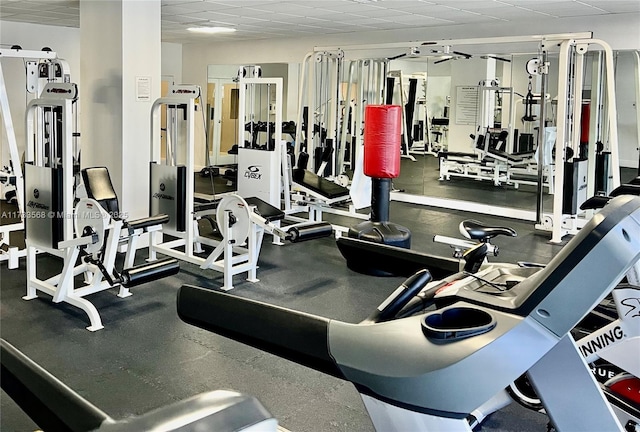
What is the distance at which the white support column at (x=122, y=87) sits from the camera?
505 cm

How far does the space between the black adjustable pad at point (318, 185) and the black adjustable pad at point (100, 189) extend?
2.13 metres

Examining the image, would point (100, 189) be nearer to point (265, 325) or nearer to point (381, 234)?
point (381, 234)

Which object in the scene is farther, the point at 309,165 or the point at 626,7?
the point at 309,165

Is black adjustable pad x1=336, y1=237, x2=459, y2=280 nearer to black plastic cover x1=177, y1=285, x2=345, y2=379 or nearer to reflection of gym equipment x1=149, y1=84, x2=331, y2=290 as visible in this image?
black plastic cover x1=177, y1=285, x2=345, y2=379

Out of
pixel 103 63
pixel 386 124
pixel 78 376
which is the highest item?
pixel 103 63

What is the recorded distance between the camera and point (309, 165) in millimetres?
7207

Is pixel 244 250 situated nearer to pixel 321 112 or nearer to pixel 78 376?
pixel 78 376

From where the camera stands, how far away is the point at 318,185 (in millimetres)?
5855

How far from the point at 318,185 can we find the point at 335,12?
5.96 feet

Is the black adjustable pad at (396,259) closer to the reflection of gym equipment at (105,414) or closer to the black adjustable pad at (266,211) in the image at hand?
the reflection of gym equipment at (105,414)

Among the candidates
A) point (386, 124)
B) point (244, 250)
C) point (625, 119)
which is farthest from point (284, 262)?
point (625, 119)

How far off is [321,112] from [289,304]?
4.34 m

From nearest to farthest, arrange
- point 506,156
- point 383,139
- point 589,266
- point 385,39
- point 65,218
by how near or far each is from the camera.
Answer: point 589,266, point 65,218, point 383,139, point 385,39, point 506,156

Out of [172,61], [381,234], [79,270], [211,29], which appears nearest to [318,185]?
[381,234]
